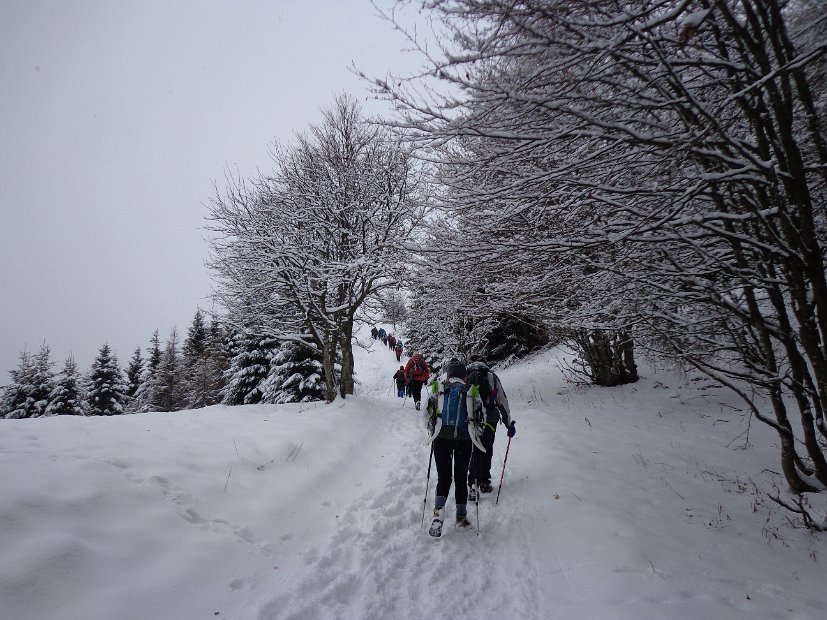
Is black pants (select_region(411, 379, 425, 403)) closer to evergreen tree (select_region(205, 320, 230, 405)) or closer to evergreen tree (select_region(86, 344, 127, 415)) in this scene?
evergreen tree (select_region(205, 320, 230, 405))

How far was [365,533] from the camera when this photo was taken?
4.21 meters

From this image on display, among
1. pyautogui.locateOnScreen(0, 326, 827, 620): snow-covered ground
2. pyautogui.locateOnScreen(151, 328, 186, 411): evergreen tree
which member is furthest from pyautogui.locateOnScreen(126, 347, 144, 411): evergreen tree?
pyautogui.locateOnScreen(0, 326, 827, 620): snow-covered ground

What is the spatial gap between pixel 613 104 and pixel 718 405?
7506 millimetres

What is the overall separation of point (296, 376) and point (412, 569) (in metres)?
13.8

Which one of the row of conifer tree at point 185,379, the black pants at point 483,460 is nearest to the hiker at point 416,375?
the row of conifer tree at point 185,379

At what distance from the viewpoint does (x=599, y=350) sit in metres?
10.1

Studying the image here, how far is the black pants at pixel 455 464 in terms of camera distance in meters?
4.36

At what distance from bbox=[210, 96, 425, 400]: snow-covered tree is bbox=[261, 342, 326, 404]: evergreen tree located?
5.14m

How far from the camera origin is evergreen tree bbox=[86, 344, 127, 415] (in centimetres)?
2634

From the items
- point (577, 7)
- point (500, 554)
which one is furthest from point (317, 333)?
point (577, 7)

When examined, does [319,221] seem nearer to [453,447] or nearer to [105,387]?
[453,447]

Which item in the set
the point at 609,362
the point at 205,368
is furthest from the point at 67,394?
the point at 609,362

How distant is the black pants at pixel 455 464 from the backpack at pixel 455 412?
0.38 ft

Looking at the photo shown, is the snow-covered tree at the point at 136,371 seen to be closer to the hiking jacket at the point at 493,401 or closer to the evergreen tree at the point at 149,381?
the evergreen tree at the point at 149,381
